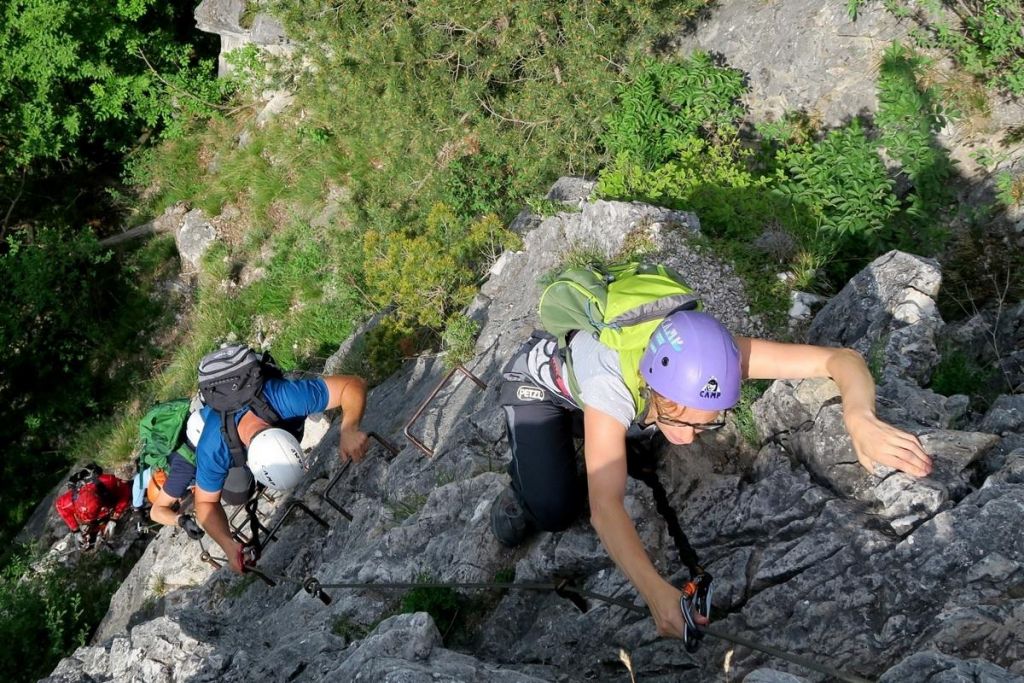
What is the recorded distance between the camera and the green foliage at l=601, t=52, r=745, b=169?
905cm

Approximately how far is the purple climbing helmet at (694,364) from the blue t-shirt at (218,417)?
350 cm

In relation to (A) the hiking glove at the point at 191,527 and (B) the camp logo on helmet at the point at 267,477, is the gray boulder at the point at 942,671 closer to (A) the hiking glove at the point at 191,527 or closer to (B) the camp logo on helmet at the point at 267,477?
(B) the camp logo on helmet at the point at 267,477

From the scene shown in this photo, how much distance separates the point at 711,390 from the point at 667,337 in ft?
0.96

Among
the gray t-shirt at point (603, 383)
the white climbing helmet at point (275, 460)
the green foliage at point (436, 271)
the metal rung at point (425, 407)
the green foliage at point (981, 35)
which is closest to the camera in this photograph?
the gray t-shirt at point (603, 383)

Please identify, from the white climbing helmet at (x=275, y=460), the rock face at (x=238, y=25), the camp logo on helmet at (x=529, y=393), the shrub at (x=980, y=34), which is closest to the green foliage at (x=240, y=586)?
the white climbing helmet at (x=275, y=460)

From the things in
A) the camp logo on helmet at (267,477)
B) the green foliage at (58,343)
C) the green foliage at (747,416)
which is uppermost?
the green foliage at (747,416)

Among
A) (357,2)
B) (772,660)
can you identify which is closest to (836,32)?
(357,2)

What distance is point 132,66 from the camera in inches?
738

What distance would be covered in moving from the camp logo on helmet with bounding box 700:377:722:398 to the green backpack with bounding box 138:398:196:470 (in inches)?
196

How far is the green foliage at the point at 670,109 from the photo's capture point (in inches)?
356

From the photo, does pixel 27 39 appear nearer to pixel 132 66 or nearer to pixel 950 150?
pixel 132 66

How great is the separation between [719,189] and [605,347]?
4.23 meters

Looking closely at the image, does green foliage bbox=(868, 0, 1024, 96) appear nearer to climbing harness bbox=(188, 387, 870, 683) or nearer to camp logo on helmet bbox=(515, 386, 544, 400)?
climbing harness bbox=(188, 387, 870, 683)

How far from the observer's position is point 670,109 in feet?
31.5
